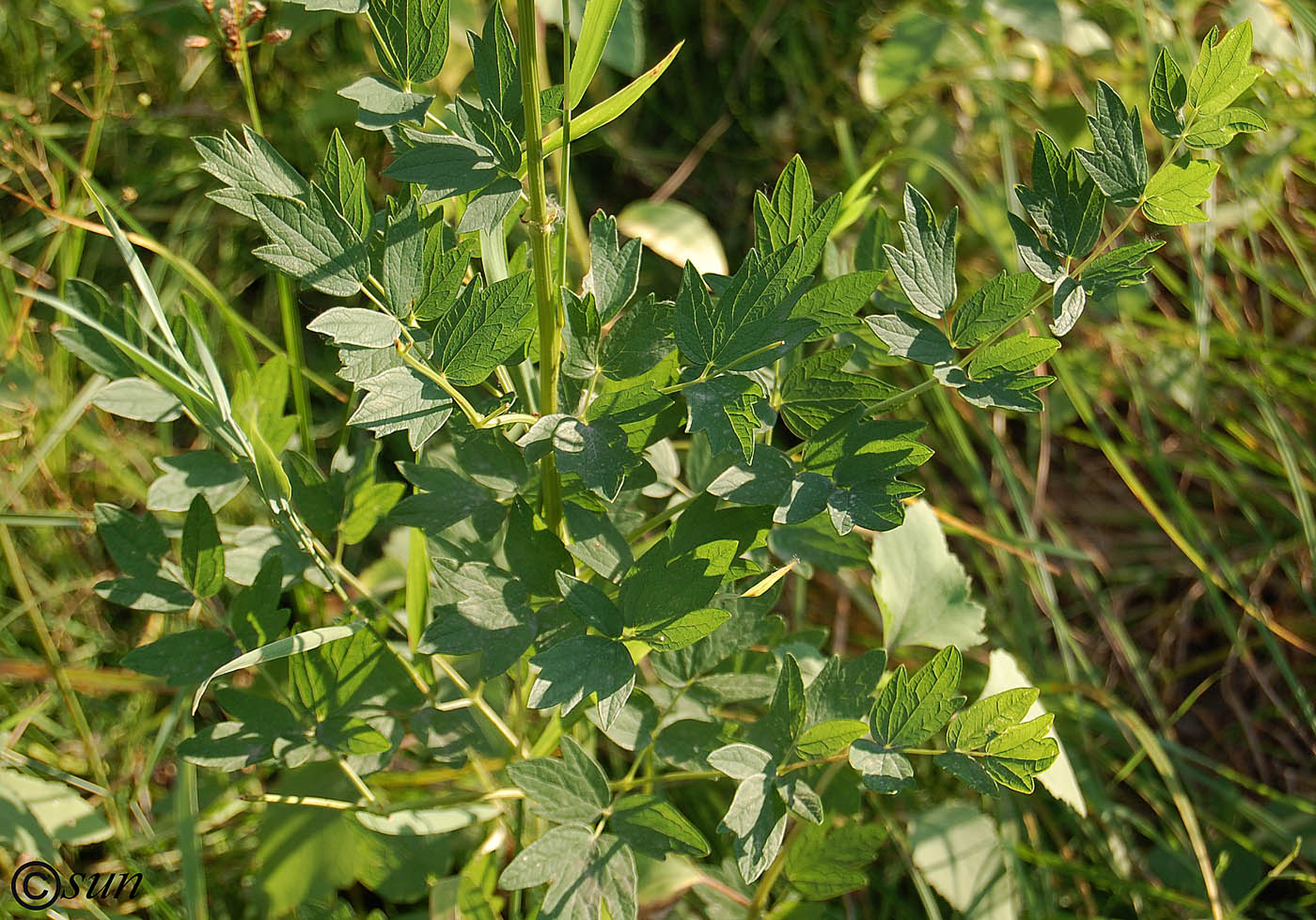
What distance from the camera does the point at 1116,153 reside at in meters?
0.73

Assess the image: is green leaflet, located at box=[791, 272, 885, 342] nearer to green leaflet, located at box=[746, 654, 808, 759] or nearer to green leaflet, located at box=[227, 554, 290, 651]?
green leaflet, located at box=[746, 654, 808, 759]

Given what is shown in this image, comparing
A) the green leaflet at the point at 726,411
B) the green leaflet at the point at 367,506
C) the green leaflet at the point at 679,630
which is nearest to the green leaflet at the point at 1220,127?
the green leaflet at the point at 726,411

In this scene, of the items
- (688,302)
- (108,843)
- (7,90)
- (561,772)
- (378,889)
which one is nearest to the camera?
(688,302)

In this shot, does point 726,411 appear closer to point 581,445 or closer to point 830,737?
point 581,445

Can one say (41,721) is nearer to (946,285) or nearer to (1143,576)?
(946,285)

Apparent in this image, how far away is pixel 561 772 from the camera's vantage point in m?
0.81

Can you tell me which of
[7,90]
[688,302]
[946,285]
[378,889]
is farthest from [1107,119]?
[7,90]

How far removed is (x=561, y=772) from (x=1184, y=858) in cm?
102

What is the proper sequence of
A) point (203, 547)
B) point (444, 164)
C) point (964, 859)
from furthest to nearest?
point (964, 859) < point (203, 547) < point (444, 164)

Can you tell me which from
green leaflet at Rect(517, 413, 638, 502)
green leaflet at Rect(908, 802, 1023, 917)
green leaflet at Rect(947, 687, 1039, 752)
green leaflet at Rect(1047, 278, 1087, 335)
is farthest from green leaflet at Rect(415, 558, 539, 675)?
green leaflet at Rect(908, 802, 1023, 917)

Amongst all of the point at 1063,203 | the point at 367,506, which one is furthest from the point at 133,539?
the point at 1063,203

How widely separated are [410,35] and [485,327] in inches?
7.5

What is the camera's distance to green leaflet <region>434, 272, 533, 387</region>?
701 millimetres

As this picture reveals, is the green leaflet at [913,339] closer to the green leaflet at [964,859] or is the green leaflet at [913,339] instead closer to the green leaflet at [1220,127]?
the green leaflet at [1220,127]
